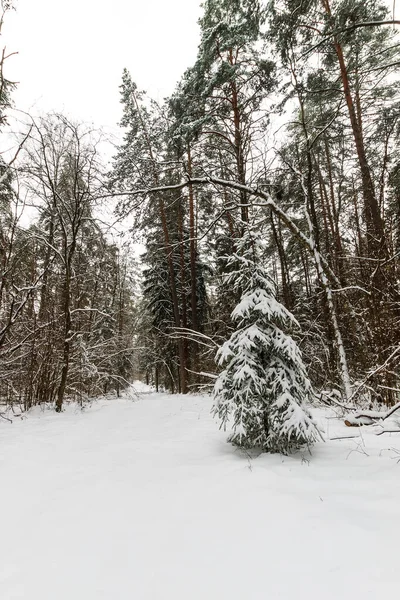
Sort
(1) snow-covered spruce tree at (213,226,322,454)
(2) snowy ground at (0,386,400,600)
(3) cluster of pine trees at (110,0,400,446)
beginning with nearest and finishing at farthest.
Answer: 1. (2) snowy ground at (0,386,400,600)
2. (1) snow-covered spruce tree at (213,226,322,454)
3. (3) cluster of pine trees at (110,0,400,446)

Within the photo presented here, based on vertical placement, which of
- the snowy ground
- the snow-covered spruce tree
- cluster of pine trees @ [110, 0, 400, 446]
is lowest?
the snowy ground

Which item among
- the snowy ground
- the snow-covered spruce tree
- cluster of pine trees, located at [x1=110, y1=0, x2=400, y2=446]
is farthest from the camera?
cluster of pine trees, located at [x1=110, y1=0, x2=400, y2=446]

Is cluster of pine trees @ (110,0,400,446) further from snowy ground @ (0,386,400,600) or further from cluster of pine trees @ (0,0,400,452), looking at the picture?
snowy ground @ (0,386,400,600)

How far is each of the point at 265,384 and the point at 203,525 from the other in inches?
70.2

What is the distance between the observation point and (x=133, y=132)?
1448 cm

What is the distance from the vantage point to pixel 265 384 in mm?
3740

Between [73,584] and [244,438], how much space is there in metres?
2.51

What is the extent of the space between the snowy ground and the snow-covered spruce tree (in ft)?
1.13

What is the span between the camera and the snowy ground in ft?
5.60

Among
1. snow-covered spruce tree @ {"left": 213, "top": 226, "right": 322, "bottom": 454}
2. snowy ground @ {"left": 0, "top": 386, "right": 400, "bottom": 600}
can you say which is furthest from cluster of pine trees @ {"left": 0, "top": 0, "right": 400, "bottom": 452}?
snowy ground @ {"left": 0, "top": 386, "right": 400, "bottom": 600}

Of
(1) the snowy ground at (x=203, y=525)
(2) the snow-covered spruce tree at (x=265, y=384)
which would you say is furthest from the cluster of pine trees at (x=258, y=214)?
(1) the snowy ground at (x=203, y=525)

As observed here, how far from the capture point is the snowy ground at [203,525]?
1.71 metres

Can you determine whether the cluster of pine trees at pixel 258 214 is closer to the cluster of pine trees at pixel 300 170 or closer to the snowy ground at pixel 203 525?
the cluster of pine trees at pixel 300 170

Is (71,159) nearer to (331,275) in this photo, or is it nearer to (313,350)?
(331,275)
